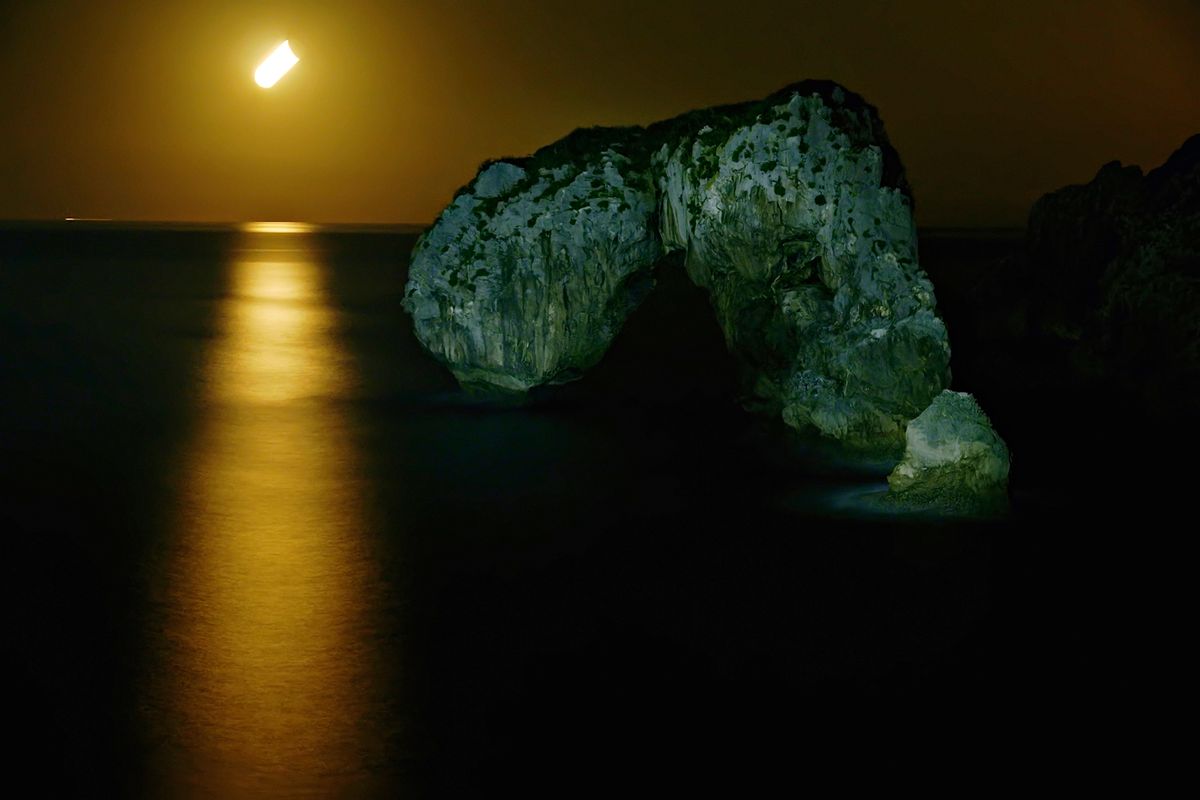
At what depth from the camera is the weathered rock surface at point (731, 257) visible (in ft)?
72.7

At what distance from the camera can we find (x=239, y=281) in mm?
76500

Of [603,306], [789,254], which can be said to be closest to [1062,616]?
[789,254]

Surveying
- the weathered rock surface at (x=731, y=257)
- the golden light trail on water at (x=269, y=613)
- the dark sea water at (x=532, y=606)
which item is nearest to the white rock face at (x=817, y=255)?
the weathered rock surface at (x=731, y=257)

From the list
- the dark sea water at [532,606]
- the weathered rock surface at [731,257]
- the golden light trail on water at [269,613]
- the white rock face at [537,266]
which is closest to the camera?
the golden light trail on water at [269,613]

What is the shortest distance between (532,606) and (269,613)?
260 cm

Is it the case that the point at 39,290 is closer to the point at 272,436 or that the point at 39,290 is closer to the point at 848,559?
the point at 272,436

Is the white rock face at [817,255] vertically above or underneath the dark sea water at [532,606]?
above

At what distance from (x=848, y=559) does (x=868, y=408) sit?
19.2 ft

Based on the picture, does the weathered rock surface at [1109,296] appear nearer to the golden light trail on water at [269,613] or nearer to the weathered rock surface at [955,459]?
the weathered rock surface at [955,459]

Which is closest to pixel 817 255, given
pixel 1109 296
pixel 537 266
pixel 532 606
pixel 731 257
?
pixel 731 257

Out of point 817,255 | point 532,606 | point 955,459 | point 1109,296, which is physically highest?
point 817,255

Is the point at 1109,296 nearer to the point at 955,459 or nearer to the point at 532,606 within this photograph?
the point at 955,459

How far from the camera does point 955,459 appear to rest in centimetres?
1842

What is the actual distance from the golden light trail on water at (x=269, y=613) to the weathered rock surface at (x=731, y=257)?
11.6 feet
